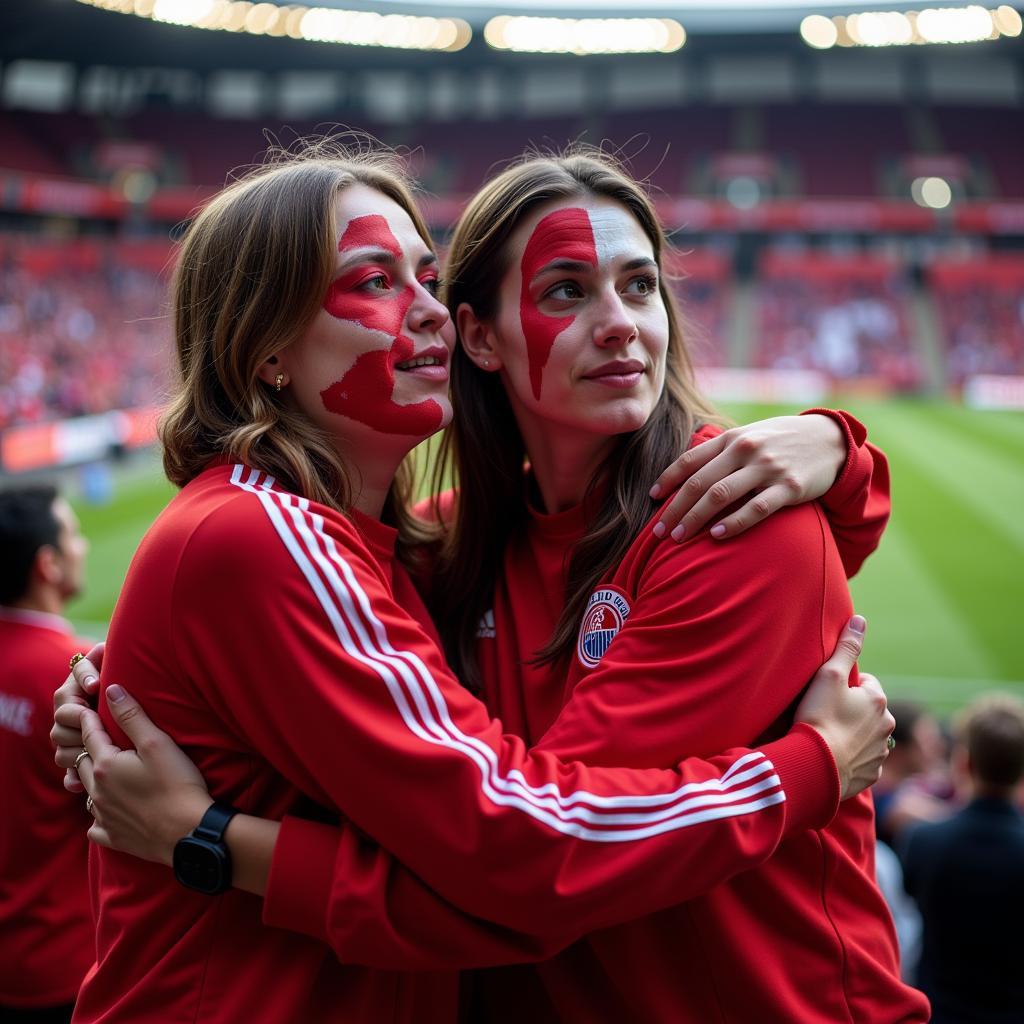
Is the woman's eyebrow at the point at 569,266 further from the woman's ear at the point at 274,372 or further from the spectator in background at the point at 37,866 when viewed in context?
the spectator in background at the point at 37,866

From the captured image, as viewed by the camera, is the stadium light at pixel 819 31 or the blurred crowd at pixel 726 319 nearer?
the blurred crowd at pixel 726 319

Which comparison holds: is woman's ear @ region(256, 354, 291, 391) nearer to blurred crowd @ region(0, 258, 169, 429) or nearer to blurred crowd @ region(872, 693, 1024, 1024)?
blurred crowd @ region(872, 693, 1024, 1024)

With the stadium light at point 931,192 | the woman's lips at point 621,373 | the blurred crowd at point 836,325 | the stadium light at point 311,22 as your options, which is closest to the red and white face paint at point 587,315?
the woman's lips at point 621,373

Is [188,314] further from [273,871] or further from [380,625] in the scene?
[273,871]

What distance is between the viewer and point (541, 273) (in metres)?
2.67

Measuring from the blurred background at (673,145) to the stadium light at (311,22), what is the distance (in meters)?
0.09

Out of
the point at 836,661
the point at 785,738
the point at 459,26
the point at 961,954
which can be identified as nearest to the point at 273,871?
the point at 785,738

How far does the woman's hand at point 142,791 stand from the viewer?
1.97 m

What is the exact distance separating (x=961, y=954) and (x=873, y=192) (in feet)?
124

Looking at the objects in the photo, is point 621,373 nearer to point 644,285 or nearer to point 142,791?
point 644,285

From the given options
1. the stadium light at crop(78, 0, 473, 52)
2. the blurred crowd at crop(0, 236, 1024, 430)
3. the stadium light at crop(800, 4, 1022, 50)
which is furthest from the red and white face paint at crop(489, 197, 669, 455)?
the stadium light at crop(800, 4, 1022, 50)

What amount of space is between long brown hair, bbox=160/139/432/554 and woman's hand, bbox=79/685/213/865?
22.5 inches

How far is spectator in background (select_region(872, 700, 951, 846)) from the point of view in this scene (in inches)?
194

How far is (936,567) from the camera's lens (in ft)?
44.1
